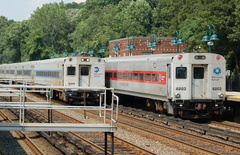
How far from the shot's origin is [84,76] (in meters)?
26.3

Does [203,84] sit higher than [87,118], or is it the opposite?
[203,84]

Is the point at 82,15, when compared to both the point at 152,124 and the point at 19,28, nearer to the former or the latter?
the point at 19,28

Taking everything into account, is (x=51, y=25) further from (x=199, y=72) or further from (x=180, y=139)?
(x=180, y=139)

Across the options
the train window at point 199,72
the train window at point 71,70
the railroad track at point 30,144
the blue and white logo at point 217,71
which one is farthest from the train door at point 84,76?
the railroad track at point 30,144

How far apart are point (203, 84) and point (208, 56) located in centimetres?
134

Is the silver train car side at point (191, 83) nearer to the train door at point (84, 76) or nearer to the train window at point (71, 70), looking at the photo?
the train door at point (84, 76)

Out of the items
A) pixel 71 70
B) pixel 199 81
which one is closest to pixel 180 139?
pixel 199 81

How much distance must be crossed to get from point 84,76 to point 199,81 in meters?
9.09

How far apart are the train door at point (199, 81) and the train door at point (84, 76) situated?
8.72 m

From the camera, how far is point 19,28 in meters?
105

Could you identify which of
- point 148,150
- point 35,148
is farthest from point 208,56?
point 35,148

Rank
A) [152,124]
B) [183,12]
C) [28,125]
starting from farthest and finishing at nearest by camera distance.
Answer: [183,12], [152,124], [28,125]

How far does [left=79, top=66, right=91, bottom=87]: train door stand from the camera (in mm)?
26188

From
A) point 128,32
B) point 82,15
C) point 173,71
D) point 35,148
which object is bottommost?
point 35,148
